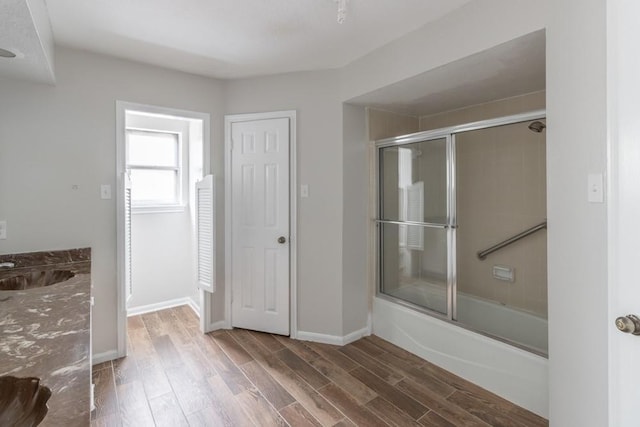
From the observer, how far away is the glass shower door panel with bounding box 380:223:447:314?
9.24 ft

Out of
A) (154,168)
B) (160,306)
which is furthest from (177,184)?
(160,306)

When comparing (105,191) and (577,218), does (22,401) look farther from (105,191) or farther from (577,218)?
(105,191)

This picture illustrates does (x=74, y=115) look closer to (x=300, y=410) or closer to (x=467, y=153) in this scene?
(x=300, y=410)

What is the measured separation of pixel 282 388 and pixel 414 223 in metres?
1.70

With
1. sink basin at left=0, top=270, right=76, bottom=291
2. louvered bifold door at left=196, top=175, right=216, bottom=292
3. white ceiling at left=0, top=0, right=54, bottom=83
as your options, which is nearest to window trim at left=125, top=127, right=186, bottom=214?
louvered bifold door at left=196, top=175, right=216, bottom=292

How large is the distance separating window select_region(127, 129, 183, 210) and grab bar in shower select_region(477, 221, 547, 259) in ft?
11.1

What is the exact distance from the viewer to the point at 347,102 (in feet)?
9.00

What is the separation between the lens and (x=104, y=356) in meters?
2.49

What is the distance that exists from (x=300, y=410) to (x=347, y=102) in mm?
2362

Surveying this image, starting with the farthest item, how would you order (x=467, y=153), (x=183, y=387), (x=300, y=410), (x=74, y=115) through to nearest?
(x=467, y=153) < (x=74, y=115) < (x=183, y=387) < (x=300, y=410)

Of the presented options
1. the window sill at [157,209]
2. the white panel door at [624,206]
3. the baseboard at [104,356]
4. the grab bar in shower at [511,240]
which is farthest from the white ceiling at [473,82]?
the baseboard at [104,356]

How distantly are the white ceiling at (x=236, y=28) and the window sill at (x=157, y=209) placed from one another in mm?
1590

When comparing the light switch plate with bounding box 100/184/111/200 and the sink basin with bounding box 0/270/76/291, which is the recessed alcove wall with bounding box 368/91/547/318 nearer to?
the light switch plate with bounding box 100/184/111/200

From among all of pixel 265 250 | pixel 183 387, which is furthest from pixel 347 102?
pixel 183 387
